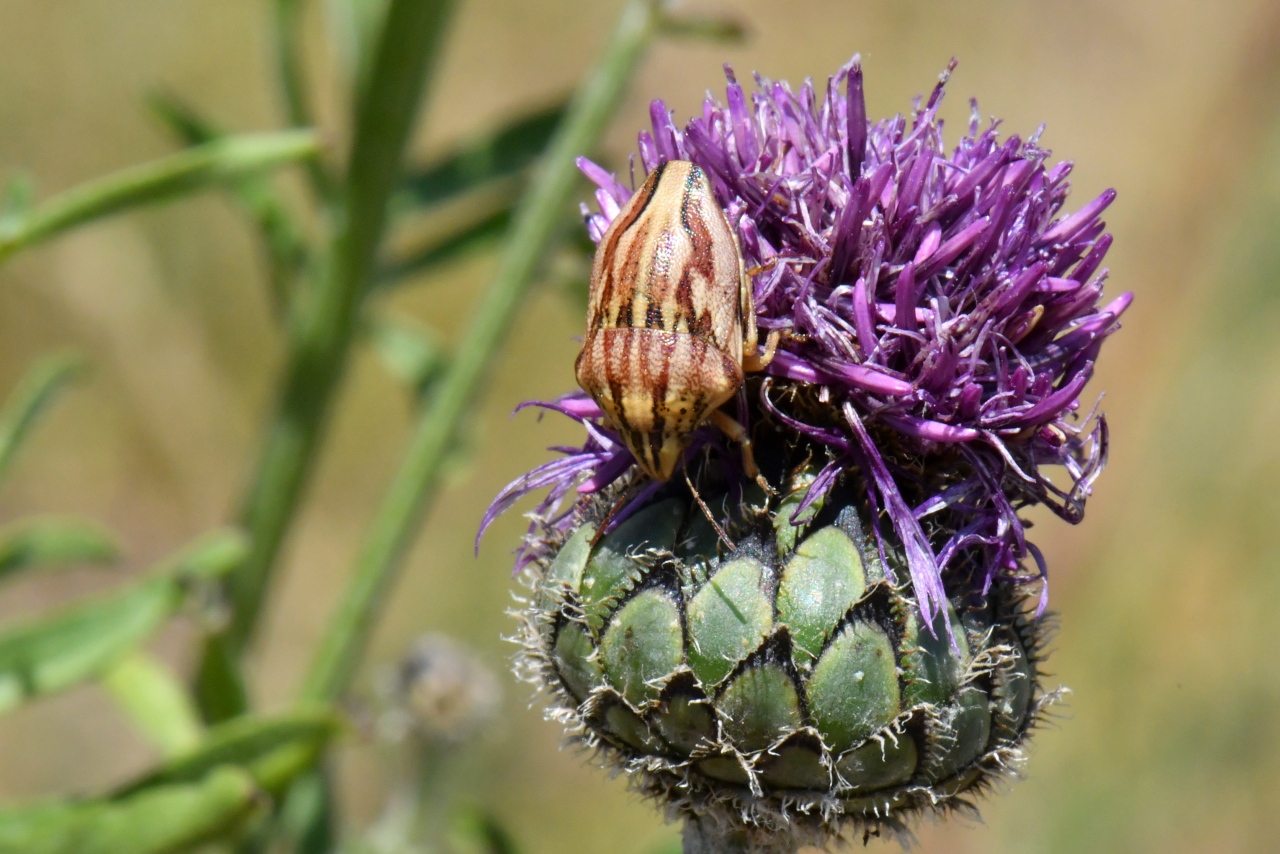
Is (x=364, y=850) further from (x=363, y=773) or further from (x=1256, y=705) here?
(x=1256, y=705)

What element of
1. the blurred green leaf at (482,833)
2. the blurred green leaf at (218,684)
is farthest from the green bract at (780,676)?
the blurred green leaf at (218,684)

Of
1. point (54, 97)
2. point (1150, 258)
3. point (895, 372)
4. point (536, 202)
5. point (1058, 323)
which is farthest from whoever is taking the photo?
point (1150, 258)

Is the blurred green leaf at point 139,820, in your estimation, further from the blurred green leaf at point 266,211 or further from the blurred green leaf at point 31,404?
the blurred green leaf at point 266,211

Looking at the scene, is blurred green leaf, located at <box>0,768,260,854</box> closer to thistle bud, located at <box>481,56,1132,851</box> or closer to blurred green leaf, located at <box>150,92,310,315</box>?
thistle bud, located at <box>481,56,1132,851</box>

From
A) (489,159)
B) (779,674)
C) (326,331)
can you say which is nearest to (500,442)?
(489,159)

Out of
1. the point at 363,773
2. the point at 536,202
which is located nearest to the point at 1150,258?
the point at 363,773

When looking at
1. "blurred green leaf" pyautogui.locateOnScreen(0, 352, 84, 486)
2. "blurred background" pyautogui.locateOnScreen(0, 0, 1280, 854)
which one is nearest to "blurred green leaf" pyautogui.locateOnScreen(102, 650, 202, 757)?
"blurred green leaf" pyautogui.locateOnScreen(0, 352, 84, 486)
